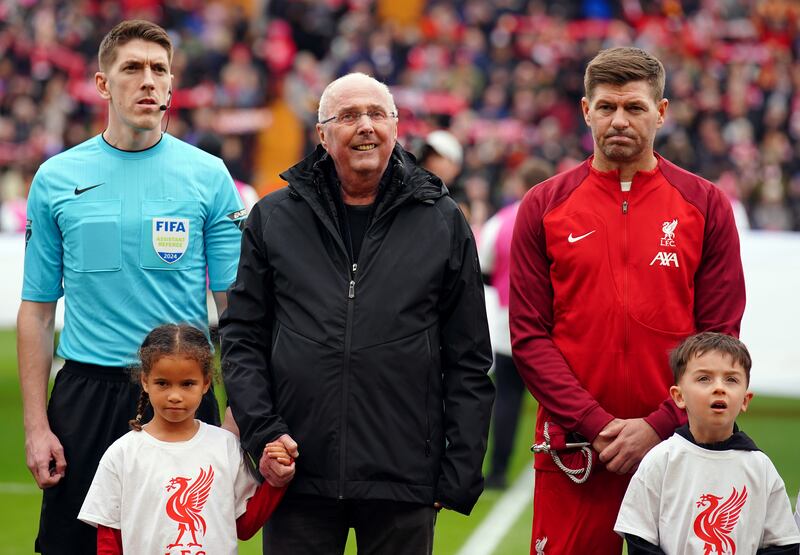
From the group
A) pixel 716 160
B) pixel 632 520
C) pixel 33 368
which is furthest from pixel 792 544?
pixel 716 160

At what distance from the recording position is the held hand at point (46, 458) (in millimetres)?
4531

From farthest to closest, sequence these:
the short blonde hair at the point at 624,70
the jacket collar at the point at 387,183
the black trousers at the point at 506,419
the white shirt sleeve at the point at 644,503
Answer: the black trousers at the point at 506,419 → the short blonde hair at the point at 624,70 → the jacket collar at the point at 387,183 → the white shirt sleeve at the point at 644,503

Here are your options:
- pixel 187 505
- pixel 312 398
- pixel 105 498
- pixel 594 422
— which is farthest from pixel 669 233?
pixel 105 498

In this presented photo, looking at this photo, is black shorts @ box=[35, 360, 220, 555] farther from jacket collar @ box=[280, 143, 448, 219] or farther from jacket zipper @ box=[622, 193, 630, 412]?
jacket zipper @ box=[622, 193, 630, 412]

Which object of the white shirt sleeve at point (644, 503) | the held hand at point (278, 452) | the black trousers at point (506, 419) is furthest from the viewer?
the black trousers at point (506, 419)

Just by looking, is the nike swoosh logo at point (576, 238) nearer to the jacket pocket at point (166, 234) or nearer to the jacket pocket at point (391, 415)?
the jacket pocket at point (391, 415)

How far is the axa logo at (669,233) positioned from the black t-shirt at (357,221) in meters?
0.96

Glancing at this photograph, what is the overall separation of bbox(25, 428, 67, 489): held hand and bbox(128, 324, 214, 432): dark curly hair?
297mm

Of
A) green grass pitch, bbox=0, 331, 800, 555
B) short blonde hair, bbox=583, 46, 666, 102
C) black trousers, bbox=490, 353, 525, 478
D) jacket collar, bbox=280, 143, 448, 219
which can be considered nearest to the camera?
jacket collar, bbox=280, 143, 448, 219

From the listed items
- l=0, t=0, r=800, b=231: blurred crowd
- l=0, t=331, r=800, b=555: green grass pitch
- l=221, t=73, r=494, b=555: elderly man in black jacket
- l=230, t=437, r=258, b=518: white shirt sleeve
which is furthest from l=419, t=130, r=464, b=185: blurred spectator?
l=0, t=0, r=800, b=231: blurred crowd

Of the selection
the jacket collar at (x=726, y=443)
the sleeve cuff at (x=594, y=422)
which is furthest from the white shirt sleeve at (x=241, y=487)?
the jacket collar at (x=726, y=443)

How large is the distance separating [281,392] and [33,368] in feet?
3.25

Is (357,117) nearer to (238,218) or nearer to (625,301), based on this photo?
(238,218)

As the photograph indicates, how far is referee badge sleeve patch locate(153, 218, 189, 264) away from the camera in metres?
4.61
